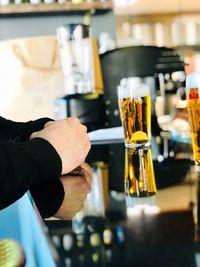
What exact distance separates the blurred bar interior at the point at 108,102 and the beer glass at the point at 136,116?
5 centimetres

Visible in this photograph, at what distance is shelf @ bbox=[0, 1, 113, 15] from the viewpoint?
245cm

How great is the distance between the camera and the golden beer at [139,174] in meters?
0.72

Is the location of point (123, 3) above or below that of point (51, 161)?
above

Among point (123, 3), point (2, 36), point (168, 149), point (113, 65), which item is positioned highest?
point (123, 3)

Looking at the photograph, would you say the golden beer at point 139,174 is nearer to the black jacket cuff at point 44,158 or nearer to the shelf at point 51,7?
the black jacket cuff at point 44,158

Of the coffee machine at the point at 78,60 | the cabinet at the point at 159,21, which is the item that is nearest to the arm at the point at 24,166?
the coffee machine at the point at 78,60

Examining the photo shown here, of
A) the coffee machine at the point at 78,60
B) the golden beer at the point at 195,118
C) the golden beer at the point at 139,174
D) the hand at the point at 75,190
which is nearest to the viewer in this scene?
the hand at the point at 75,190

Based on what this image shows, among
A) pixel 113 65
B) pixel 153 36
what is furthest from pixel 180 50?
pixel 113 65

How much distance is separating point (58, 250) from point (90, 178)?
411 millimetres

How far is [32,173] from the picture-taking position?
28.5 inches

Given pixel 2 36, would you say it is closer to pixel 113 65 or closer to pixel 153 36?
pixel 113 65

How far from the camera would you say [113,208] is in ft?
2.02

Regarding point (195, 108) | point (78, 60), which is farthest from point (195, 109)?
point (78, 60)

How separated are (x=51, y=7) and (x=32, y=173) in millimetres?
1904
